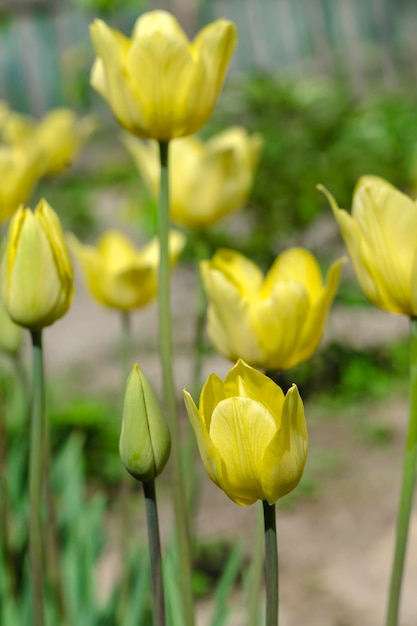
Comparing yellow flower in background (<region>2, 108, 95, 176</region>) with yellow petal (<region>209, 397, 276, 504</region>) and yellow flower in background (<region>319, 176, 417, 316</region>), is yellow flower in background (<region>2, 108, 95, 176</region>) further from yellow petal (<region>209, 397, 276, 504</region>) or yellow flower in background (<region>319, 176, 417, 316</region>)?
yellow petal (<region>209, 397, 276, 504</region>)

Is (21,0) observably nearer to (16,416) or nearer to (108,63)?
(16,416)

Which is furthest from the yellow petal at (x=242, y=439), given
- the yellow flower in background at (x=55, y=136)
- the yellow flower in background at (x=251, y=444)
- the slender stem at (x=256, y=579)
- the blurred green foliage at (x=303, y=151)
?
the blurred green foliage at (x=303, y=151)

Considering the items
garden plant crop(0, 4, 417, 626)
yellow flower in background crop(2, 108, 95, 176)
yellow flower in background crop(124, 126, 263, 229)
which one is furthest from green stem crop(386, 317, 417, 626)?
yellow flower in background crop(2, 108, 95, 176)

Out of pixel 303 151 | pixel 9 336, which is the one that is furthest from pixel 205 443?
pixel 303 151

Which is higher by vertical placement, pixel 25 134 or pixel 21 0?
pixel 21 0

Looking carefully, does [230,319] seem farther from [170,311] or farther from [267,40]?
[267,40]

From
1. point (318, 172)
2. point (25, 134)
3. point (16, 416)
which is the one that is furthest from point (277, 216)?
point (25, 134)
